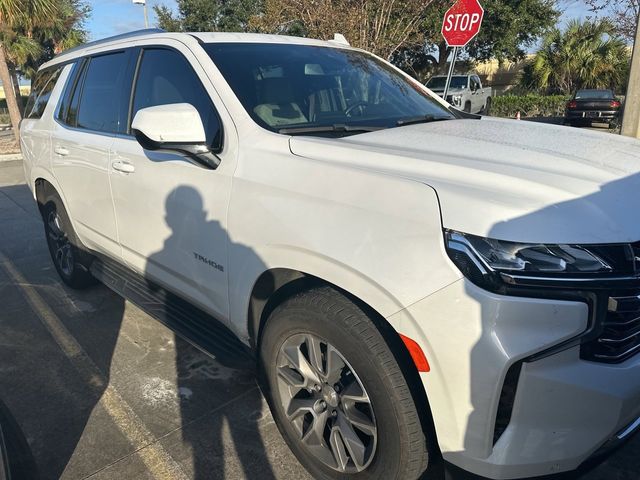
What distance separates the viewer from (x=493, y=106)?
76.9 feet

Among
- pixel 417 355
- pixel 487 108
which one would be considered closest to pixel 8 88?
pixel 417 355

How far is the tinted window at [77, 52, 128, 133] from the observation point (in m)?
3.40

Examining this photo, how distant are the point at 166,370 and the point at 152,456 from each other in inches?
32.1

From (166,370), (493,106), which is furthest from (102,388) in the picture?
(493,106)

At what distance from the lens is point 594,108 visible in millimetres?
18250

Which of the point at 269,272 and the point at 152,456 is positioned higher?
the point at 269,272

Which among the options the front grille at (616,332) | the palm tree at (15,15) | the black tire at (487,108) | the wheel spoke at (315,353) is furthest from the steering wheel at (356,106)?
the black tire at (487,108)

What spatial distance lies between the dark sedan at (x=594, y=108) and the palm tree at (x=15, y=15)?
17315 millimetres

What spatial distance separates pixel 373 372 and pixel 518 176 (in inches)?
32.4

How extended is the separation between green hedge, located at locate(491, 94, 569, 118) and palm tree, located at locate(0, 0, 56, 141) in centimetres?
1750

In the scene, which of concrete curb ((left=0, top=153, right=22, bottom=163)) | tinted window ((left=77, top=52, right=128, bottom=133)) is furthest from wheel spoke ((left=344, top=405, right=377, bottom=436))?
concrete curb ((left=0, top=153, right=22, bottom=163))

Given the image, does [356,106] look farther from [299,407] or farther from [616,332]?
[616,332]

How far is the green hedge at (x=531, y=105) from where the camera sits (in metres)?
22.5

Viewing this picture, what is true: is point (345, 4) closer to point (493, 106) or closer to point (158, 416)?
point (158, 416)
